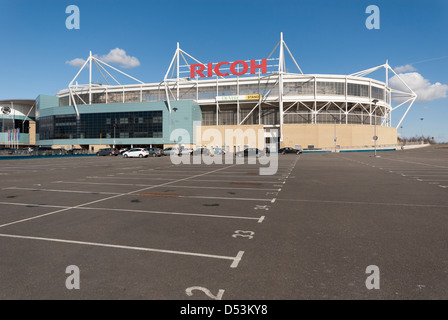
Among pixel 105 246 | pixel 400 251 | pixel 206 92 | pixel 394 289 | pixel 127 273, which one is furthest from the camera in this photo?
pixel 206 92

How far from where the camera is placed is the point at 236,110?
83562 millimetres

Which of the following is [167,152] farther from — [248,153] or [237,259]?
[237,259]

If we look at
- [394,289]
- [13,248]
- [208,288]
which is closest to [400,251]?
[394,289]

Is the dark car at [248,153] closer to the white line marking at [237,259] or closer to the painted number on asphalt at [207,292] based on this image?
the white line marking at [237,259]

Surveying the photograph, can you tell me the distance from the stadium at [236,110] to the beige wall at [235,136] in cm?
29

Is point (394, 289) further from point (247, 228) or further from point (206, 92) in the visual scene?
point (206, 92)

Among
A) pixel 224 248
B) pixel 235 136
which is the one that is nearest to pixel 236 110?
pixel 235 136

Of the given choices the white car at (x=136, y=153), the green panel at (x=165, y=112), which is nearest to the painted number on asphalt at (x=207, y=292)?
the white car at (x=136, y=153)

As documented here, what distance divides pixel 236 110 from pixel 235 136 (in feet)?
31.6

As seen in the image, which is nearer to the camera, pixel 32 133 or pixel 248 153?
pixel 248 153

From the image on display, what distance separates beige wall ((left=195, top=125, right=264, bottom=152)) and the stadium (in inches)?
11.3

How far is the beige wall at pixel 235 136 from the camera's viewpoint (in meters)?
77.6

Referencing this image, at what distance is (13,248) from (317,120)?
80.8 m

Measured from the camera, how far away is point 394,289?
3654mm
